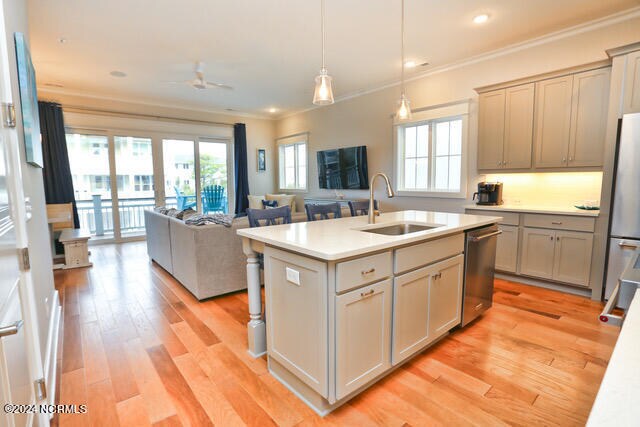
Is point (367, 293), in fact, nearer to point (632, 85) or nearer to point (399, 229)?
point (399, 229)

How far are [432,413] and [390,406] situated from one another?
0.22 meters

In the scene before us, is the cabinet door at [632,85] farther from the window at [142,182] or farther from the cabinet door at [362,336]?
the window at [142,182]

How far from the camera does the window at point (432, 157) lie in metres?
4.48

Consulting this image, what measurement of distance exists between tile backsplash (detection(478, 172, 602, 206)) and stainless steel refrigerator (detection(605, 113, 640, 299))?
0.66 m

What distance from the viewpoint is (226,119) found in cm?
728

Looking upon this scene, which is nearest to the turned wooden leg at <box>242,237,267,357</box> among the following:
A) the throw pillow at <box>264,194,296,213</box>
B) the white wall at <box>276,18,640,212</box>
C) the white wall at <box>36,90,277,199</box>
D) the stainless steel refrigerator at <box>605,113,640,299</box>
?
the stainless steel refrigerator at <box>605,113,640,299</box>

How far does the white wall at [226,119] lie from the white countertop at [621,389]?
726cm

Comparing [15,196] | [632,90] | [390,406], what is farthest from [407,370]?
[632,90]

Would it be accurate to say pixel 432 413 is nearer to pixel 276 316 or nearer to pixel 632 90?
pixel 276 316

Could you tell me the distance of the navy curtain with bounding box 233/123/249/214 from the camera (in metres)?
7.32

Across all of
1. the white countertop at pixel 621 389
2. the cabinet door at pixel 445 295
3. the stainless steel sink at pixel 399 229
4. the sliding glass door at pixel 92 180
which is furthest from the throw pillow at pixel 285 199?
the white countertop at pixel 621 389

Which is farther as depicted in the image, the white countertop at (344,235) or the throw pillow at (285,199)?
the throw pillow at (285,199)

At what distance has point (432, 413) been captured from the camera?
1688mm

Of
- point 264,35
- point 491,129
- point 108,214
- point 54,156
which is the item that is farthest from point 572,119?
point 108,214
